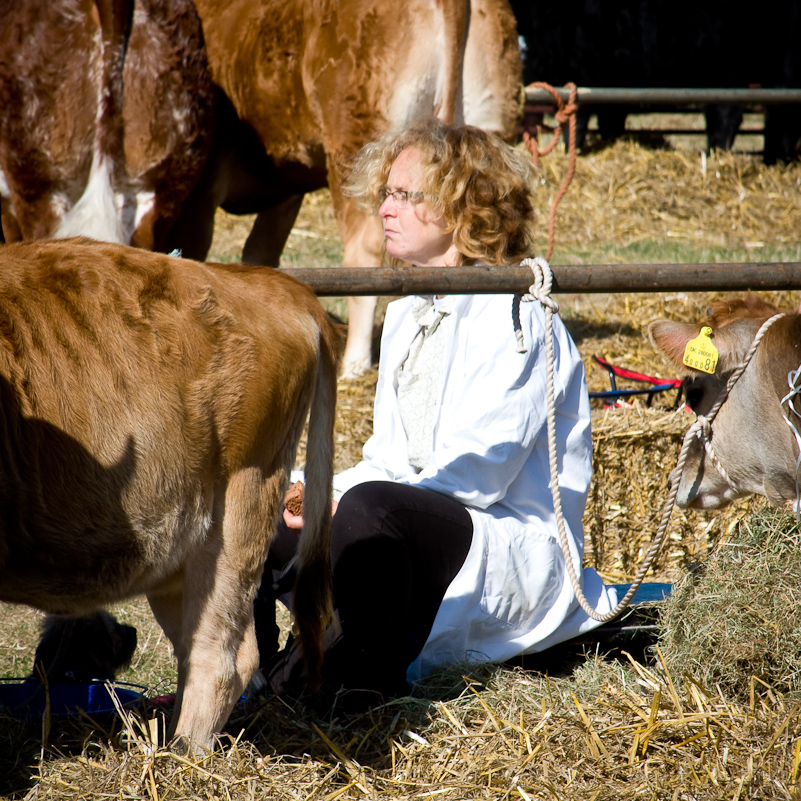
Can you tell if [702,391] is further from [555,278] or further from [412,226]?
[412,226]

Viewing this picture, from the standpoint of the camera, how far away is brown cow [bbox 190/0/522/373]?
4.33 meters

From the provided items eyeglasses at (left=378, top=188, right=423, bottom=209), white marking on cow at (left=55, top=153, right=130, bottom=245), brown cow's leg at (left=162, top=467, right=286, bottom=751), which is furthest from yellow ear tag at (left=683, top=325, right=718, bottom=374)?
white marking on cow at (left=55, top=153, right=130, bottom=245)

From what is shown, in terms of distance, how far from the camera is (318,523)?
208cm

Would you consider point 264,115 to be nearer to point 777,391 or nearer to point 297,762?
point 777,391

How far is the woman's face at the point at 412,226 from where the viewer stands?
8.43 feet

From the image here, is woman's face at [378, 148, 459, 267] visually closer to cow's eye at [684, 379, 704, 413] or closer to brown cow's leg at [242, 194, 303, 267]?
cow's eye at [684, 379, 704, 413]

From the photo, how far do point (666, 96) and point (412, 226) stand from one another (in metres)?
4.33

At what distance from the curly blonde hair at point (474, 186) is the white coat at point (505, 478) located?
0.18 metres

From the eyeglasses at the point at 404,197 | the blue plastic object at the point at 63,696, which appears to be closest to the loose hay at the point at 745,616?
the eyeglasses at the point at 404,197

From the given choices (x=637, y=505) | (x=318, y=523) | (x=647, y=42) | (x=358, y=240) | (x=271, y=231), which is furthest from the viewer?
(x=647, y=42)

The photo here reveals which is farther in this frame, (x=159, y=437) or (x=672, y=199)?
(x=672, y=199)

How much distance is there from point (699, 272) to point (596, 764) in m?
1.21

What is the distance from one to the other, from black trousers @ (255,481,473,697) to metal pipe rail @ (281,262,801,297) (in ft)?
1.90

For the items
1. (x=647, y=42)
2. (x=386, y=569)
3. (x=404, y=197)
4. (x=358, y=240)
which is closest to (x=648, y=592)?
(x=386, y=569)
